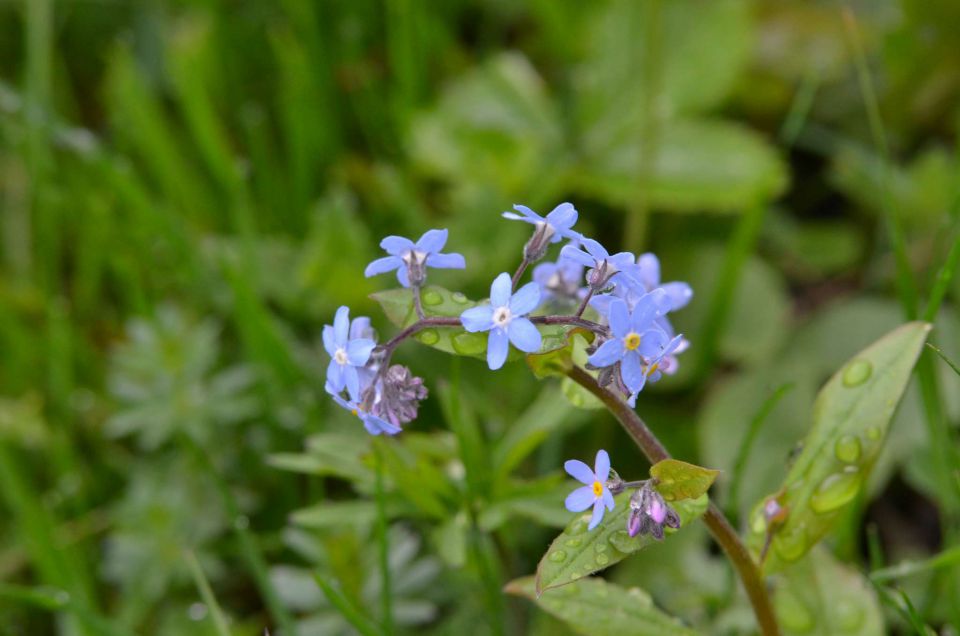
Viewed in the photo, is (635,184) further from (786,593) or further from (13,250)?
(13,250)

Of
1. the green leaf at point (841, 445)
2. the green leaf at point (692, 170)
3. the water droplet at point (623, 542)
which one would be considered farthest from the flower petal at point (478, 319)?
the green leaf at point (692, 170)

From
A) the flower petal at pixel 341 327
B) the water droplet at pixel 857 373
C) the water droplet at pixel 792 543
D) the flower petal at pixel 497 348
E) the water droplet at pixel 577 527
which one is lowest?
the water droplet at pixel 792 543

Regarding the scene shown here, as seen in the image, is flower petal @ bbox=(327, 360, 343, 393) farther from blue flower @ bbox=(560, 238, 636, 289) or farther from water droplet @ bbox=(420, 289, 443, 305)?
blue flower @ bbox=(560, 238, 636, 289)

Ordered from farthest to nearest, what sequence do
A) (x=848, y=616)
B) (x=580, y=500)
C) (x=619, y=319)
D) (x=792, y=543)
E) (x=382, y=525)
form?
(x=848, y=616) → (x=382, y=525) → (x=792, y=543) → (x=580, y=500) → (x=619, y=319)

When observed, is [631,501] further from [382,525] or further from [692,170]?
[692,170]

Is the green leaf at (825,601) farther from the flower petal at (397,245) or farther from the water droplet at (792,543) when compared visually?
the flower petal at (397,245)

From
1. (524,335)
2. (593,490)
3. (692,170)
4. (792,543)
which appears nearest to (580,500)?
(593,490)
